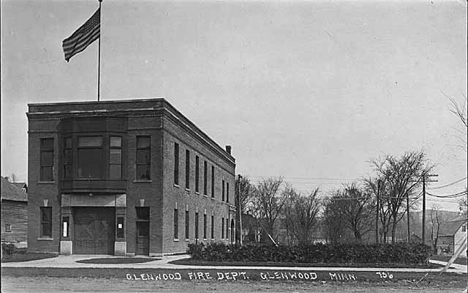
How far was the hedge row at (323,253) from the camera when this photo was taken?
81.5ft

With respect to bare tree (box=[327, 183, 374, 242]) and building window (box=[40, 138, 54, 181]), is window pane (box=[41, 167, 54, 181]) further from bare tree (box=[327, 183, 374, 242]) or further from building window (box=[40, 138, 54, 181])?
bare tree (box=[327, 183, 374, 242])

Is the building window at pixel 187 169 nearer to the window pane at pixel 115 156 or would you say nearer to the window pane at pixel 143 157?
the window pane at pixel 143 157

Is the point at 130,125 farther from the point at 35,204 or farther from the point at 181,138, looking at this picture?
the point at 35,204

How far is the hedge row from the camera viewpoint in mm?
24844

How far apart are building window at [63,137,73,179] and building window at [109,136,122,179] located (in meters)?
1.95

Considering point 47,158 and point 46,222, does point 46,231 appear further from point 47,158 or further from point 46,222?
point 47,158

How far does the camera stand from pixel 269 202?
41812 mm

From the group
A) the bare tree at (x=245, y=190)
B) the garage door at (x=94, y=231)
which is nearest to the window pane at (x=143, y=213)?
the garage door at (x=94, y=231)

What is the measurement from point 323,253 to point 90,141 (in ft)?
41.5

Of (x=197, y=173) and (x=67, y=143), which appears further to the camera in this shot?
(x=197, y=173)

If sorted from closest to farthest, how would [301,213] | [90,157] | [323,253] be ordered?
1. [323,253]
2. [90,157]
3. [301,213]

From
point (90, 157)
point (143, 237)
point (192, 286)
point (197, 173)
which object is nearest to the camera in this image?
point (192, 286)

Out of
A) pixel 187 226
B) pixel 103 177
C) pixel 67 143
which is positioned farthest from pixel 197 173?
pixel 67 143

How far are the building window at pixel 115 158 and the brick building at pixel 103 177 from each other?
50 mm
